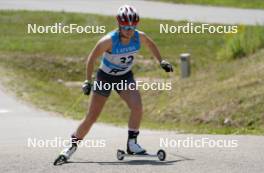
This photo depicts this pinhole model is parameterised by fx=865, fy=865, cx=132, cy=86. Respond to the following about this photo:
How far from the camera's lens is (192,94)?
19.1m

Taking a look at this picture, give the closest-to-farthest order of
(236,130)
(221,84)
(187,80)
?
(236,130) → (221,84) → (187,80)

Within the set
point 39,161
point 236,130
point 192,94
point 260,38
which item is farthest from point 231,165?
point 260,38

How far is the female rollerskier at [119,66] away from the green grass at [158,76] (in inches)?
199

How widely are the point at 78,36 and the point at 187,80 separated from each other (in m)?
6.88

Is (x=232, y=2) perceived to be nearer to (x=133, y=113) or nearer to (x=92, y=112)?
(x=133, y=113)

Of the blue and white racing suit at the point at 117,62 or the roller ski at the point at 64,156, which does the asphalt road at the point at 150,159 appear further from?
the blue and white racing suit at the point at 117,62

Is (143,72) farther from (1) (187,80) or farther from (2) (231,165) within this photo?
(2) (231,165)

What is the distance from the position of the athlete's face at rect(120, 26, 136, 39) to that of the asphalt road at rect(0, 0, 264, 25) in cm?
1853

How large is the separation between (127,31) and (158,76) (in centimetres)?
1155

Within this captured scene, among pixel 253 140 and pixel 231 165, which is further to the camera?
pixel 253 140

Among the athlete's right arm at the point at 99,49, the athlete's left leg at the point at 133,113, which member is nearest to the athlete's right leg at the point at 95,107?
the athlete's left leg at the point at 133,113

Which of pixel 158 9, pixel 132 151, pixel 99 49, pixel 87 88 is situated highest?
pixel 158 9

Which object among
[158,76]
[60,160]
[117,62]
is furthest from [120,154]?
[158,76]

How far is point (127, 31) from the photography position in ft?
33.9
